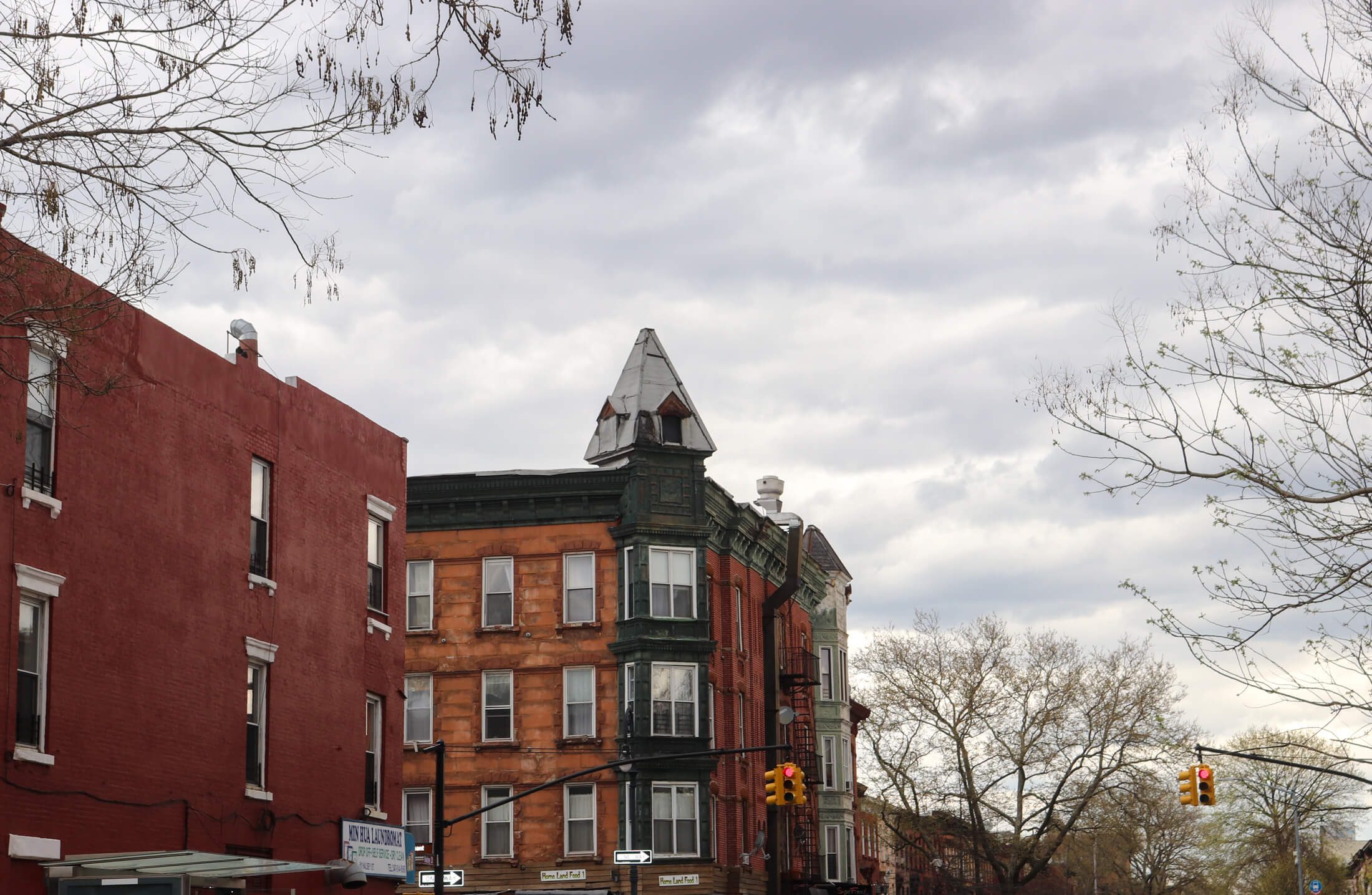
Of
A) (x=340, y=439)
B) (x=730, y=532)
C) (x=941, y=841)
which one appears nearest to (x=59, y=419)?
(x=340, y=439)

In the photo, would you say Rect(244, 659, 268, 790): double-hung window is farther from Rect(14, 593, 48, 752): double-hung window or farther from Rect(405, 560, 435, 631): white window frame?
Rect(405, 560, 435, 631): white window frame

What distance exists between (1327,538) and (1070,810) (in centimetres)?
5258

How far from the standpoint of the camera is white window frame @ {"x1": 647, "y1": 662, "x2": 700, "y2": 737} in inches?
1780

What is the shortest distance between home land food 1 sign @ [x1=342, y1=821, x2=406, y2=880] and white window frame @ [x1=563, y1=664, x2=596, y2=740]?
15835 millimetres

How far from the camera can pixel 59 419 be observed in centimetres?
2120

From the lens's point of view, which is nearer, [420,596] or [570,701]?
[570,701]

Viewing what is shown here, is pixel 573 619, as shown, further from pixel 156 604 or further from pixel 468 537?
pixel 156 604

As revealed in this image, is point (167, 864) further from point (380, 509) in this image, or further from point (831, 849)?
point (831, 849)

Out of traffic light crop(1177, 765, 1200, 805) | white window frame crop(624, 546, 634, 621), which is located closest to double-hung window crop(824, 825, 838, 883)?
white window frame crop(624, 546, 634, 621)

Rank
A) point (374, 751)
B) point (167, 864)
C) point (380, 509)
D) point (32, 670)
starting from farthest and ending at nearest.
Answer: point (380, 509), point (374, 751), point (32, 670), point (167, 864)

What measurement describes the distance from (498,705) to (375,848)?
17.6 m

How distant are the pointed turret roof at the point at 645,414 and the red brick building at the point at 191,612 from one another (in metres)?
16.6

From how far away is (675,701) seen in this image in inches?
1801

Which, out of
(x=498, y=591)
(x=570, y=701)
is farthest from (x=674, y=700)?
(x=498, y=591)
